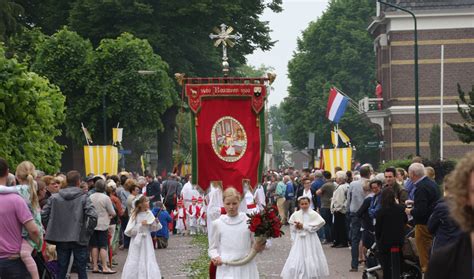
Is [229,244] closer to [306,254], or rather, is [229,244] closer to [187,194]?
[306,254]

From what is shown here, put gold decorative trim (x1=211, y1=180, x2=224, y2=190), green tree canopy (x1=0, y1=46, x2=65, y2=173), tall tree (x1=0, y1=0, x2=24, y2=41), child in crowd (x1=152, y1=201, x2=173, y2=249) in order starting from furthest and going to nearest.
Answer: tall tree (x1=0, y1=0, x2=24, y2=41)
child in crowd (x1=152, y1=201, x2=173, y2=249)
green tree canopy (x1=0, y1=46, x2=65, y2=173)
gold decorative trim (x1=211, y1=180, x2=224, y2=190)

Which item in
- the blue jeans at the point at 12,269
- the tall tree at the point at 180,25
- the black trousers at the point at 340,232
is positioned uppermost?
the tall tree at the point at 180,25

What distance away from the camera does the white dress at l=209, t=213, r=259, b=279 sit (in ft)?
42.6

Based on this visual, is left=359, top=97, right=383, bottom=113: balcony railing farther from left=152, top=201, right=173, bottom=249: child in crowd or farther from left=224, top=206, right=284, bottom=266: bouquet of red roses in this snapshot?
left=224, top=206, right=284, bottom=266: bouquet of red roses

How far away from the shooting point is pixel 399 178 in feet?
73.3

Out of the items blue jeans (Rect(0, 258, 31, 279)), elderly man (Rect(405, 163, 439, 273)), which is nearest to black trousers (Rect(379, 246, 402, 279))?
elderly man (Rect(405, 163, 439, 273))

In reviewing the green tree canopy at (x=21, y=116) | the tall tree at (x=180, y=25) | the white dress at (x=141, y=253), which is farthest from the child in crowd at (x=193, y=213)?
the white dress at (x=141, y=253)

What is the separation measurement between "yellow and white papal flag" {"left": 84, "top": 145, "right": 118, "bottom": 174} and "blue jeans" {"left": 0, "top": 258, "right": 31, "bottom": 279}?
74.0 feet

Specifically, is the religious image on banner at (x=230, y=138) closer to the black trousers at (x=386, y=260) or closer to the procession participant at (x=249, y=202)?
the procession participant at (x=249, y=202)

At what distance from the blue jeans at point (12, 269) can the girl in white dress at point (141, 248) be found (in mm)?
6547

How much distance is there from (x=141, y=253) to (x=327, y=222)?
41.3 feet

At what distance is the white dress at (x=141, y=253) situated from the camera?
17.7 meters

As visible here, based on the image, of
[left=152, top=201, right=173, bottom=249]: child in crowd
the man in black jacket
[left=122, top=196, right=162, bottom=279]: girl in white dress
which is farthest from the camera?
[left=152, top=201, right=173, bottom=249]: child in crowd

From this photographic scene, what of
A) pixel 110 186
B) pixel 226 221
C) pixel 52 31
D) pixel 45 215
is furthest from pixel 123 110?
pixel 226 221
